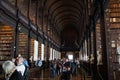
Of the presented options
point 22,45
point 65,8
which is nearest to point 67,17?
point 65,8

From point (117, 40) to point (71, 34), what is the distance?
3223 centimetres

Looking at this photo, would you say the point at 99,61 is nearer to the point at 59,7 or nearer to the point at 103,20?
the point at 103,20

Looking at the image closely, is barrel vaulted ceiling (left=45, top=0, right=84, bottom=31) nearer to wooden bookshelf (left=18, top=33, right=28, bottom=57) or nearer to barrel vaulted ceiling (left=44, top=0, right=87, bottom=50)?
barrel vaulted ceiling (left=44, top=0, right=87, bottom=50)

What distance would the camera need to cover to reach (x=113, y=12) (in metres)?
9.32

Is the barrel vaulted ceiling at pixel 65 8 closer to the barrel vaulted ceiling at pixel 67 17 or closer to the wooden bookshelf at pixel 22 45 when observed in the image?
the barrel vaulted ceiling at pixel 67 17

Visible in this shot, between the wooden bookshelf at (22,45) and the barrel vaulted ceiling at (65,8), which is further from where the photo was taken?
the barrel vaulted ceiling at (65,8)

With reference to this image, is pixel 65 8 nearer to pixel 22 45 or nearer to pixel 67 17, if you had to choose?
pixel 67 17

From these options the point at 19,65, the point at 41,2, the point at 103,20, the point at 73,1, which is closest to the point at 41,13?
the point at 41,2

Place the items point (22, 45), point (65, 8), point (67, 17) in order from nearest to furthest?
point (22, 45)
point (65, 8)
point (67, 17)

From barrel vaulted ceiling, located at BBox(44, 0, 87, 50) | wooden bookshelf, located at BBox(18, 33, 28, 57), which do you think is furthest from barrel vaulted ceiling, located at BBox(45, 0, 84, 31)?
wooden bookshelf, located at BBox(18, 33, 28, 57)

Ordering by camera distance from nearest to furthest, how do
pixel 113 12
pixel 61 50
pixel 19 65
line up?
pixel 19 65 → pixel 113 12 → pixel 61 50

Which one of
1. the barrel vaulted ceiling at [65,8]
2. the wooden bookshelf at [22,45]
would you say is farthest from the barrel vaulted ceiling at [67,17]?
the wooden bookshelf at [22,45]

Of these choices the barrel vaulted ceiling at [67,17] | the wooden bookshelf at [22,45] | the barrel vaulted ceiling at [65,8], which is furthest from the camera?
the barrel vaulted ceiling at [67,17]

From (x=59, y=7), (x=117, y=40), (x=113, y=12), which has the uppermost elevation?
(x=59, y=7)
